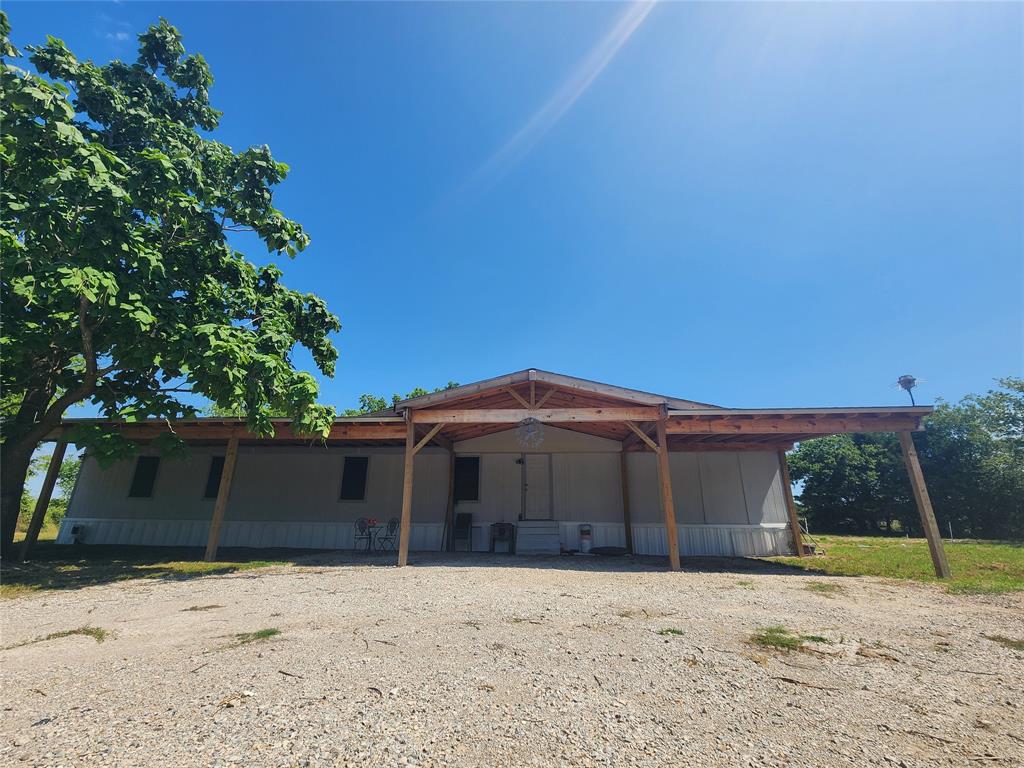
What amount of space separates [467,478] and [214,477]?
23.1 feet

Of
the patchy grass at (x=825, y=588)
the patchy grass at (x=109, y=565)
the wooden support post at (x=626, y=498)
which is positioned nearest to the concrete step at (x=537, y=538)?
the wooden support post at (x=626, y=498)

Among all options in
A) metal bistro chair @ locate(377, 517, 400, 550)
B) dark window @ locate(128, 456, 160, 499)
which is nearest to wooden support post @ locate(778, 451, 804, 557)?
metal bistro chair @ locate(377, 517, 400, 550)

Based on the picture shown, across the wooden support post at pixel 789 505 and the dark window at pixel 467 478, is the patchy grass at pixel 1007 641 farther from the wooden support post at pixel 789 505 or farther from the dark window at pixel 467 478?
the dark window at pixel 467 478

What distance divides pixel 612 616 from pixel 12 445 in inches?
422

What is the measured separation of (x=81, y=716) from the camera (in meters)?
2.44

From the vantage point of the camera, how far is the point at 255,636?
3.88m

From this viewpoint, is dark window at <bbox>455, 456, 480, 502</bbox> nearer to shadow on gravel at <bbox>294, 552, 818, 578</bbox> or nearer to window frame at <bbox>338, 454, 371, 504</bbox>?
shadow on gravel at <bbox>294, 552, 818, 578</bbox>

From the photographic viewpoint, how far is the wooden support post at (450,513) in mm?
10875

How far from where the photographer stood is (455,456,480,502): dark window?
37.2 feet

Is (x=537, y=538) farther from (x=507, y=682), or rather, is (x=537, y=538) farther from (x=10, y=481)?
(x=10, y=481)

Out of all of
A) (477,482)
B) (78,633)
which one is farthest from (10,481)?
(477,482)

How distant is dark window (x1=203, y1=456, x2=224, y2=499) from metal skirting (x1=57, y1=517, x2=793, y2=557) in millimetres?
722

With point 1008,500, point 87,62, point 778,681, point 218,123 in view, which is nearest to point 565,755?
point 778,681

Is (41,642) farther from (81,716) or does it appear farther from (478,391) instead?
(478,391)
